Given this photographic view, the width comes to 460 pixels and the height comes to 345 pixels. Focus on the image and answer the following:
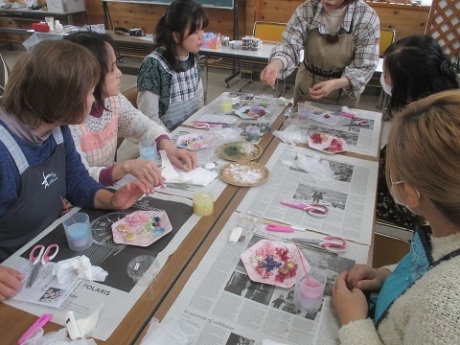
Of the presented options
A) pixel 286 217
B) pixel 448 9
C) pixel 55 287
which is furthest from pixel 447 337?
pixel 448 9

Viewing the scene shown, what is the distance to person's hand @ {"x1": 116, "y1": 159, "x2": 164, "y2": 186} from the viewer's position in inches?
49.8

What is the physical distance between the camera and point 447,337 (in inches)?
23.1

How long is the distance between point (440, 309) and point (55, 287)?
851 millimetres

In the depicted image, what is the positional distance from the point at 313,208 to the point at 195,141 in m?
0.69

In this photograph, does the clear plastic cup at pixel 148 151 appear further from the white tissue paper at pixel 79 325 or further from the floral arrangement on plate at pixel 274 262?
the white tissue paper at pixel 79 325

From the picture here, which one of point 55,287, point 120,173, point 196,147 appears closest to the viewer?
point 55,287

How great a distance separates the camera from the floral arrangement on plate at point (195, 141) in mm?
1641

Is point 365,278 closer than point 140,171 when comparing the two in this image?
Yes

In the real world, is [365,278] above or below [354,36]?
below

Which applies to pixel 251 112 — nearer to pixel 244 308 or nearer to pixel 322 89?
pixel 322 89

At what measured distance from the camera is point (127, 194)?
1.19 metres

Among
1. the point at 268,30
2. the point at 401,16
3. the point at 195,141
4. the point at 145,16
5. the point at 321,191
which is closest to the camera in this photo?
the point at 321,191

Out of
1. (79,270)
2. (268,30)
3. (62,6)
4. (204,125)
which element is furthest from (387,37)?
(62,6)

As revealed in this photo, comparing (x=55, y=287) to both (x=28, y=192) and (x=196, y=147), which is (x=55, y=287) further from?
(x=196, y=147)
